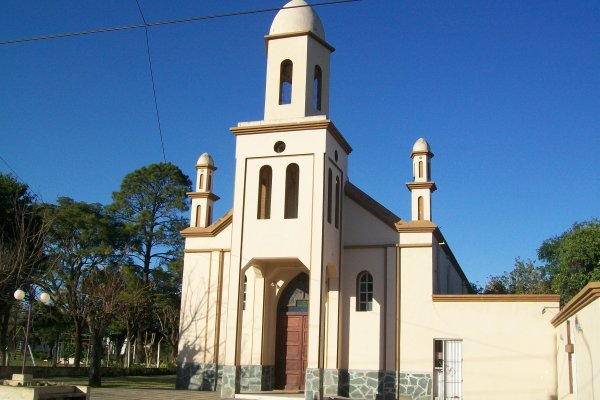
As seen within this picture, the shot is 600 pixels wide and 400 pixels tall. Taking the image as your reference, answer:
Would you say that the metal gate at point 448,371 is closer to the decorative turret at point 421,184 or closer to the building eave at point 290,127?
the decorative turret at point 421,184

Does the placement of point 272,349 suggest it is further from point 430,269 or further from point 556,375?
point 556,375

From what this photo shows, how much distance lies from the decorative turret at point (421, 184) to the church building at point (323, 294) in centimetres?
4

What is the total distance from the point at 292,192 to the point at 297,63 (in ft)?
15.2

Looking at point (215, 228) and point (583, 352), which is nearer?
point (583, 352)

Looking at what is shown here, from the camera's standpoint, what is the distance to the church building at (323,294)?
71.2 ft

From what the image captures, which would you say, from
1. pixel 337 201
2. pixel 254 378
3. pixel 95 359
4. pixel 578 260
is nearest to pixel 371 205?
pixel 337 201

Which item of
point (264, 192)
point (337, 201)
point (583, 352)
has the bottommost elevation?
point (583, 352)

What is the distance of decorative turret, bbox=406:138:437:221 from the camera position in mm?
23609

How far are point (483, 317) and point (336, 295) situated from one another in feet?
16.2

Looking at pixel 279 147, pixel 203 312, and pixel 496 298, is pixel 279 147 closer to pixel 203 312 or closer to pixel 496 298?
pixel 203 312

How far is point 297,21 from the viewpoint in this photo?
949 inches

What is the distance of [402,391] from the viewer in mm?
Answer: 22391

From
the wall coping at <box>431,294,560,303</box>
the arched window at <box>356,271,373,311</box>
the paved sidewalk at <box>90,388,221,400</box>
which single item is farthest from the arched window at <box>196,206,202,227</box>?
the wall coping at <box>431,294,560,303</box>

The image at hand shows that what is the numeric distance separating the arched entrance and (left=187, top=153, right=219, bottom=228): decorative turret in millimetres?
4481
